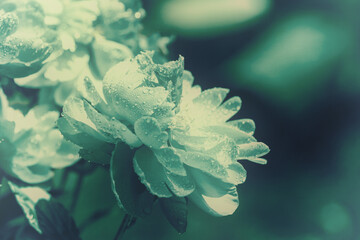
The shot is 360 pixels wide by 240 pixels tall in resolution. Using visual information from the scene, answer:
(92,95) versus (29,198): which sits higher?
(92,95)

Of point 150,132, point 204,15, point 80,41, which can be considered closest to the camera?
point 150,132

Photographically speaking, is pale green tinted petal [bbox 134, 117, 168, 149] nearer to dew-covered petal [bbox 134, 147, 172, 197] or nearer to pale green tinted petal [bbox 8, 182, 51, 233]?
dew-covered petal [bbox 134, 147, 172, 197]

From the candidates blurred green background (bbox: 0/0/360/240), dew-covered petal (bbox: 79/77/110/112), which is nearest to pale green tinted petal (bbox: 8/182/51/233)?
dew-covered petal (bbox: 79/77/110/112)

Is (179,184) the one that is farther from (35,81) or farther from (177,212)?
(35,81)

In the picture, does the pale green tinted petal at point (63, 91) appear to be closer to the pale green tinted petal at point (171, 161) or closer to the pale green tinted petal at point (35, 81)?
the pale green tinted petal at point (35, 81)

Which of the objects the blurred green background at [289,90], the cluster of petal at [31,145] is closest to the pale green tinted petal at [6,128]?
the cluster of petal at [31,145]

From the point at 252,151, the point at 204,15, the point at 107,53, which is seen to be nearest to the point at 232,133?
the point at 252,151

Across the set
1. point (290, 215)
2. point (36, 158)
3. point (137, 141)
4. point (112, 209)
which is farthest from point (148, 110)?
point (290, 215)
